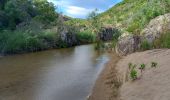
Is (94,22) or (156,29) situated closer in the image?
(156,29)

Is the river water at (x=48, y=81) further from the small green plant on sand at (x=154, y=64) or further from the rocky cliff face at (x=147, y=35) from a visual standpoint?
the rocky cliff face at (x=147, y=35)

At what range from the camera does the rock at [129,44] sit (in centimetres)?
3516

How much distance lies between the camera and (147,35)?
111ft

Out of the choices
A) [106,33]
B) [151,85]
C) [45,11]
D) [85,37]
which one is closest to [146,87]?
[151,85]

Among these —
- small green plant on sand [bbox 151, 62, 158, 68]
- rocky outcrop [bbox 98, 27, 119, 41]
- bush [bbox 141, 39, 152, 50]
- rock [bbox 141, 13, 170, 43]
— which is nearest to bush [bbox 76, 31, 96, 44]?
rocky outcrop [bbox 98, 27, 119, 41]

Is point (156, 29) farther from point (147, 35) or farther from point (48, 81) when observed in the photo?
point (48, 81)

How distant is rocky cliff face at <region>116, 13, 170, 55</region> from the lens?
104ft

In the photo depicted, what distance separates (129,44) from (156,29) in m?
4.39

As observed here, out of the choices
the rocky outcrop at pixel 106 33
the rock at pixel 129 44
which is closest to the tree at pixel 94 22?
the rocky outcrop at pixel 106 33

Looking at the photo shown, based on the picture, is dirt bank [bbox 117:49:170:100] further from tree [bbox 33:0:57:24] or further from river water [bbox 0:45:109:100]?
tree [bbox 33:0:57:24]

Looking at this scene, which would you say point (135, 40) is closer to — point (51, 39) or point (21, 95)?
point (21, 95)

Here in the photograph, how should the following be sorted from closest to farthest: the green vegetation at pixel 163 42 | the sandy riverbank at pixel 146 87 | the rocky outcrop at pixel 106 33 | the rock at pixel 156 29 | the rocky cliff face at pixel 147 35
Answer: the sandy riverbank at pixel 146 87 < the green vegetation at pixel 163 42 < the rock at pixel 156 29 < the rocky cliff face at pixel 147 35 < the rocky outcrop at pixel 106 33

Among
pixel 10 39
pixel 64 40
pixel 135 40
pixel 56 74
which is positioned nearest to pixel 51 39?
pixel 64 40

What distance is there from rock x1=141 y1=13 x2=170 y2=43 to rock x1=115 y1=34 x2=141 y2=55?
103cm
